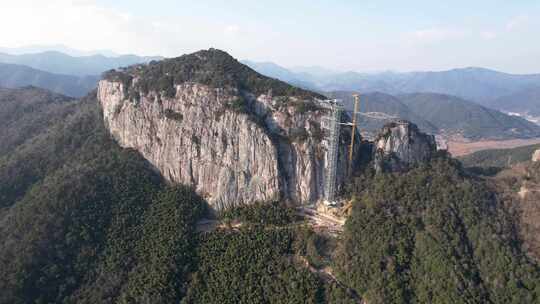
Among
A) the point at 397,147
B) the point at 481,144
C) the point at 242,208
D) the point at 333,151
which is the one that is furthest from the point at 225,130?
the point at 481,144

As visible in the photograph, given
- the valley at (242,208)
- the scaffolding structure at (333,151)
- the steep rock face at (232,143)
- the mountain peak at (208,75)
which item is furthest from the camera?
the mountain peak at (208,75)

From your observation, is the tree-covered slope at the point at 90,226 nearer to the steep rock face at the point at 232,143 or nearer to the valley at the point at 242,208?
the valley at the point at 242,208

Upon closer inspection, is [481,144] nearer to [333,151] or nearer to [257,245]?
[333,151]

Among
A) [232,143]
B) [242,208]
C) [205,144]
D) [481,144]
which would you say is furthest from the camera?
[481,144]

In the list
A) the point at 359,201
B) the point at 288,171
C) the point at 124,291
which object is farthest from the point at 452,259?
the point at 124,291

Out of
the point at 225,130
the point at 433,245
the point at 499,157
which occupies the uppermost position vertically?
the point at 225,130

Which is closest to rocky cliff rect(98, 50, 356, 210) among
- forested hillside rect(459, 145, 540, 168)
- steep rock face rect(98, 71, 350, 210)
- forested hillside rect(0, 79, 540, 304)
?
steep rock face rect(98, 71, 350, 210)

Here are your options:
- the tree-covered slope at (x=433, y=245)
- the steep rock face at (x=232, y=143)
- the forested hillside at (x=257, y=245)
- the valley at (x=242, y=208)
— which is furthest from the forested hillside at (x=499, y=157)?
the steep rock face at (x=232, y=143)
